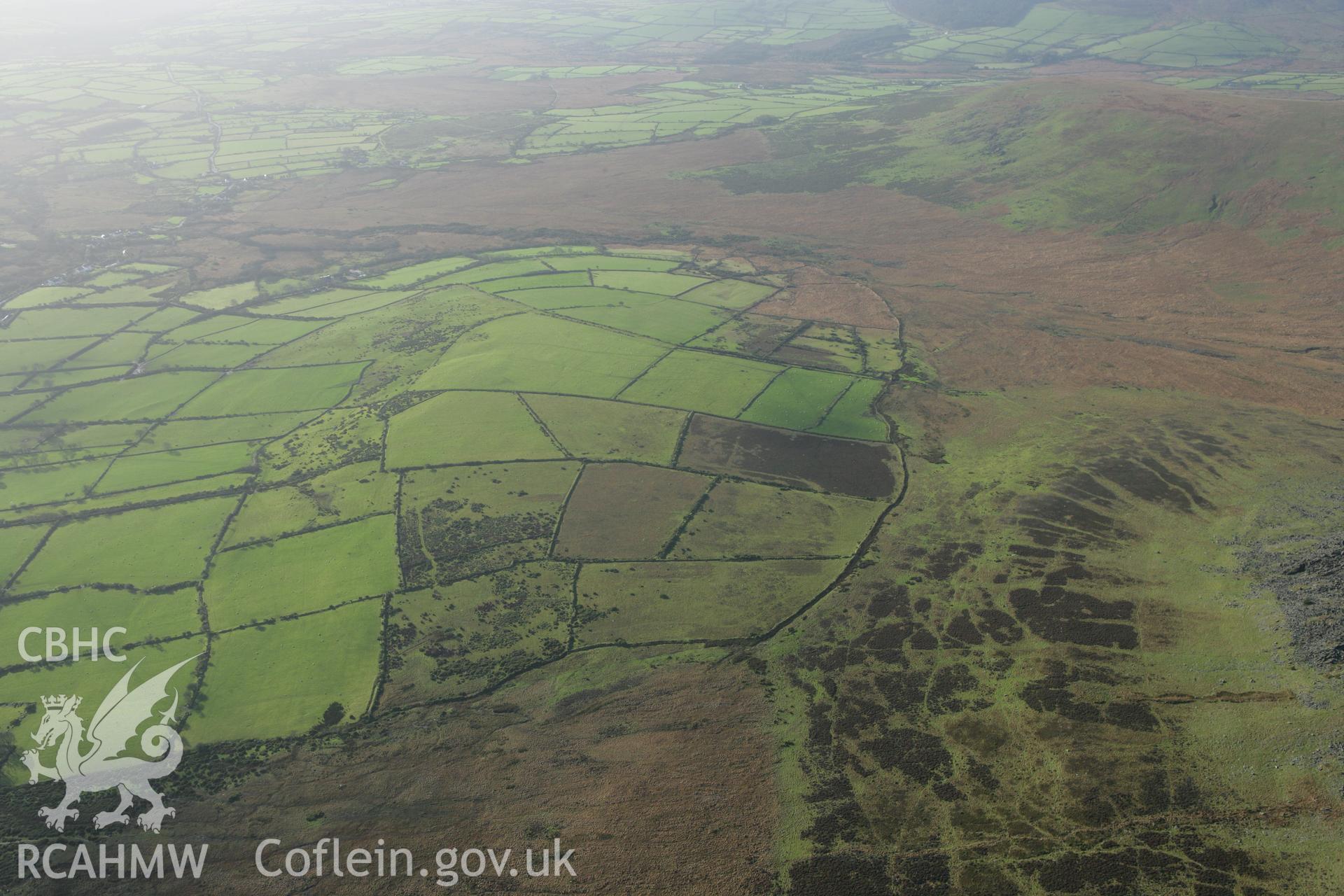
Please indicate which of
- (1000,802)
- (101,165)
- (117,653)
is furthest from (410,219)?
(1000,802)

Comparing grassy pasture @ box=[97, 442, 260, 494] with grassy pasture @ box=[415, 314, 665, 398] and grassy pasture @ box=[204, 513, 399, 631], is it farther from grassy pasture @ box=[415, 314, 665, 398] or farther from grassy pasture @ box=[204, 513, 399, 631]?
grassy pasture @ box=[415, 314, 665, 398]

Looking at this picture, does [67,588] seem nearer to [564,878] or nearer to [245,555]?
[245,555]


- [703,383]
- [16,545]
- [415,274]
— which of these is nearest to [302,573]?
[16,545]

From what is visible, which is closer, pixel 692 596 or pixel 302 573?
pixel 692 596

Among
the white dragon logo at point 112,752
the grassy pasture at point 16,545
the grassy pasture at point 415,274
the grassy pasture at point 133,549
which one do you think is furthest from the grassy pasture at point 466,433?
the grassy pasture at point 415,274

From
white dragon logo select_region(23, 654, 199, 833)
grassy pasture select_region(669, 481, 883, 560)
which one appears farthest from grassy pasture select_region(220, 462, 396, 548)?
grassy pasture select_region(669, 481, 883, 560)

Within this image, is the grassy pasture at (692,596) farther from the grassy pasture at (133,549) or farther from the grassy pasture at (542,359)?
the grassy pasture at (133,549)

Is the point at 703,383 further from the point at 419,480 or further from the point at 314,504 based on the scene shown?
the point at 314,504
